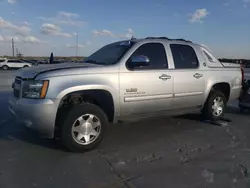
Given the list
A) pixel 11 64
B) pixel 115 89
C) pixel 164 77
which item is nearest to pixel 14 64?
pixel 11 64

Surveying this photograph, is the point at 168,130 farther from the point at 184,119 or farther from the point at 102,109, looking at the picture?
the point at 102,109

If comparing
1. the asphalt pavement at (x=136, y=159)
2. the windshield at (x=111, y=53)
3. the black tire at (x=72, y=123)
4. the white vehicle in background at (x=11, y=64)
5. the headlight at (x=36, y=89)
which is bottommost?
the asphalt pavement at (x=136, y=159)

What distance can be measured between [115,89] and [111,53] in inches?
39.5

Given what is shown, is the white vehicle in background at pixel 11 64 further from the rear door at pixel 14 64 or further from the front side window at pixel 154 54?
the front side window at pixel 154 54

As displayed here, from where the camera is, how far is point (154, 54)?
560cm

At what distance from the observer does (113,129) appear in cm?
610

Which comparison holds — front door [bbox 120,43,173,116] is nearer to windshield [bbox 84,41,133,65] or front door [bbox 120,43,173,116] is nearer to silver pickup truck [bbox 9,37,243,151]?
silver pickup truck [bbox 9,37,243,151]

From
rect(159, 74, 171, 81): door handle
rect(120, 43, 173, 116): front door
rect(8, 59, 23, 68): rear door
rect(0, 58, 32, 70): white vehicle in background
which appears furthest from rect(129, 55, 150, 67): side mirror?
rect(8, 59, 23, 68): rear door

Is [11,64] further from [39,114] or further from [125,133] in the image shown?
[39,114]

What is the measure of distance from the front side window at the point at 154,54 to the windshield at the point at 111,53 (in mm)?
248

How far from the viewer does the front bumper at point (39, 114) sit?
14.1ft

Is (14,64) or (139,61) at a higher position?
(14,64)

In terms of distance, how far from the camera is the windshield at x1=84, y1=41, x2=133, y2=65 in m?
5.28

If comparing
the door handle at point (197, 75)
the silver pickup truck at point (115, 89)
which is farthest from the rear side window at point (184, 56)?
the door handle at point (197, 75)
